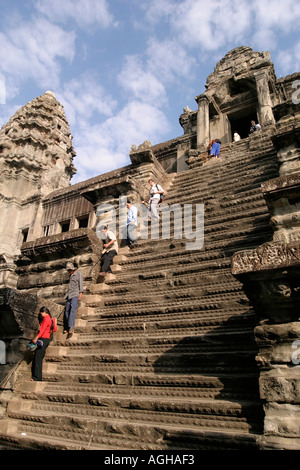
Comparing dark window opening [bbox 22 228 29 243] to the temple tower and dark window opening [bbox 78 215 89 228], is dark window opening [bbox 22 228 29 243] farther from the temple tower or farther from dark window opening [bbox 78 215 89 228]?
the temple tower

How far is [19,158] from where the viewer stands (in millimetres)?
26016

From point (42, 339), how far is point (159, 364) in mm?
1952

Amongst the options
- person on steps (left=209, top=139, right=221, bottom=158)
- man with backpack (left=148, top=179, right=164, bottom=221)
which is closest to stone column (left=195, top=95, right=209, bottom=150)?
person on steps (left=209, top=139, right=221, bottom=158)

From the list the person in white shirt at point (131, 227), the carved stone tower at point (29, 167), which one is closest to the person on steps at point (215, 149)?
the person in white shirt at point (131, 227)

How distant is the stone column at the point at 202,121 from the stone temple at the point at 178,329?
521 cm

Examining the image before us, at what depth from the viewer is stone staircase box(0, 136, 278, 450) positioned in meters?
3.32

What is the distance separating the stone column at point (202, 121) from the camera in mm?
15515

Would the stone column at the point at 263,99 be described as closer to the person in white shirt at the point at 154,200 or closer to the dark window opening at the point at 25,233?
the person in white shirt at the point at 154,200

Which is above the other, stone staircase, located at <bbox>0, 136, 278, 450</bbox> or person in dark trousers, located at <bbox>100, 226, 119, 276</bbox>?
person in dark trousers, located at <bbox>100, 226, 119, 276</bbox>

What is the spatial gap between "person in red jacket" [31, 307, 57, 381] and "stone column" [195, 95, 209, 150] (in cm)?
1182

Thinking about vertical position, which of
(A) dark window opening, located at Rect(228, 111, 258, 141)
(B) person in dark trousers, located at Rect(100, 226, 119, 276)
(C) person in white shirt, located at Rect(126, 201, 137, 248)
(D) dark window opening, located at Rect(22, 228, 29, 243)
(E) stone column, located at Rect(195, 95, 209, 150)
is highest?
(A) dark window opening, located at Rect(228, 111, 258, 141)
